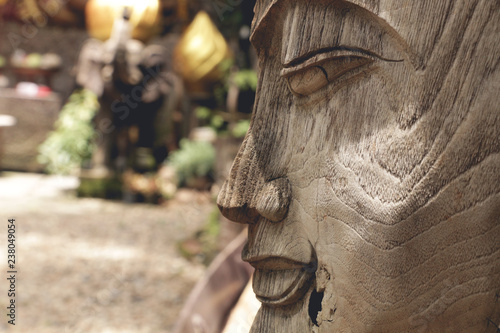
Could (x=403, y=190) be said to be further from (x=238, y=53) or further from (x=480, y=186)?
(x=238, y=53)

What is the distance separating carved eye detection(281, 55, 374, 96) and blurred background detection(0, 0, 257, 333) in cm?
247

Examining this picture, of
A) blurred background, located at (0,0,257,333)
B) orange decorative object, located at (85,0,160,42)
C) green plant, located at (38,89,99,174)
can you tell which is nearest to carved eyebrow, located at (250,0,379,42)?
blurred background, located at (0,0,257,333)

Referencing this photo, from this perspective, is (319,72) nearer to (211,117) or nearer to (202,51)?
(202,51)

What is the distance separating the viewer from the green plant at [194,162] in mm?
6133

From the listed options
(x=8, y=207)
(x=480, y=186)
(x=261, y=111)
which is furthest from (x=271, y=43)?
(x=8, y=207)

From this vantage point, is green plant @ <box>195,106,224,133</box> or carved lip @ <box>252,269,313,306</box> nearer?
carved lip @ <box>252,269,313,306</box>

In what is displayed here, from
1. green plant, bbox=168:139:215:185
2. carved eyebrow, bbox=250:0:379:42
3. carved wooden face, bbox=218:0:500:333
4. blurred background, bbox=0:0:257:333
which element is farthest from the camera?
green plant, bbox=168:139:215:185

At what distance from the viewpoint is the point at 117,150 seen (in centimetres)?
649

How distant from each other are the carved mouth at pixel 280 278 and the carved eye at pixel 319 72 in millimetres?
227

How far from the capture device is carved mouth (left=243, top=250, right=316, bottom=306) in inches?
27.0

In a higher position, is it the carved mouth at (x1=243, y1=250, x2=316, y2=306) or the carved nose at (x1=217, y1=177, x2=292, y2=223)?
the carved nose at (x1=217, y1=177, x2=292, y2=223)

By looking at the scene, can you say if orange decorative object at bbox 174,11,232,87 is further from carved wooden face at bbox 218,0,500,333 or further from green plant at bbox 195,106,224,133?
carved wooden face at bbox 218,0,500,333

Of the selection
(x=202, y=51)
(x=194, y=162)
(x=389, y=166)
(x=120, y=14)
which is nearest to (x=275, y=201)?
(x=389, y=166)

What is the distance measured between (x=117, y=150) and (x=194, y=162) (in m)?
1.07
